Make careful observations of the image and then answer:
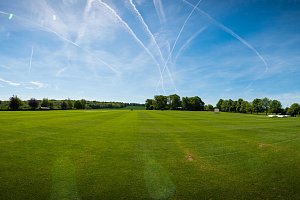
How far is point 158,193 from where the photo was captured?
7172 mm

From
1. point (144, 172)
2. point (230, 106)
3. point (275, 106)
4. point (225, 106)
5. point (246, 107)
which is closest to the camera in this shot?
point (144, 172)

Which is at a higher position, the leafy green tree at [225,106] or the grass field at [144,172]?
the leafy green tree at [225,106]

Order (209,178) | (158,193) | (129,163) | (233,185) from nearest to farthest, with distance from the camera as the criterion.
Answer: (158,193)
(233,185)
(209,178)
(129,163)

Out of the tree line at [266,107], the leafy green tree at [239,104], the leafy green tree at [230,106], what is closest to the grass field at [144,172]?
the tree line at [266,107]

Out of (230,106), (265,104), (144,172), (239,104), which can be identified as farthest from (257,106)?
(144,172)

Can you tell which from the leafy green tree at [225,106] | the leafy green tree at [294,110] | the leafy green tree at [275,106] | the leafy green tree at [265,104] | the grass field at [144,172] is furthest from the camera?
the leafy green tree at [225,106]

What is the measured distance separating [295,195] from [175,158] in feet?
19.4

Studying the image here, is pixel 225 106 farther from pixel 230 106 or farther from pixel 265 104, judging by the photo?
pixel 265 104

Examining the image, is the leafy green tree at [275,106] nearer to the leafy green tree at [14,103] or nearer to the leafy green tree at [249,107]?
the leafy green tree at [249,107]

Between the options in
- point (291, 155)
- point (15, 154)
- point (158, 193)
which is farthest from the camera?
point (291, 155)

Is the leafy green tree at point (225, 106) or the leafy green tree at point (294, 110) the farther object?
the leafy green tree at point (225, 106)

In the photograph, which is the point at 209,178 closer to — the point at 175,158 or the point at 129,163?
the point at 175,158

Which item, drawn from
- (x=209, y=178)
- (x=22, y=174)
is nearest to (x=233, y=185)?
(x=209, y=178)

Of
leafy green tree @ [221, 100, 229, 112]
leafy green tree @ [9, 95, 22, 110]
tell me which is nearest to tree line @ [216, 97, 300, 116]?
leafy green tree @ [221, 100, 229, 112]
